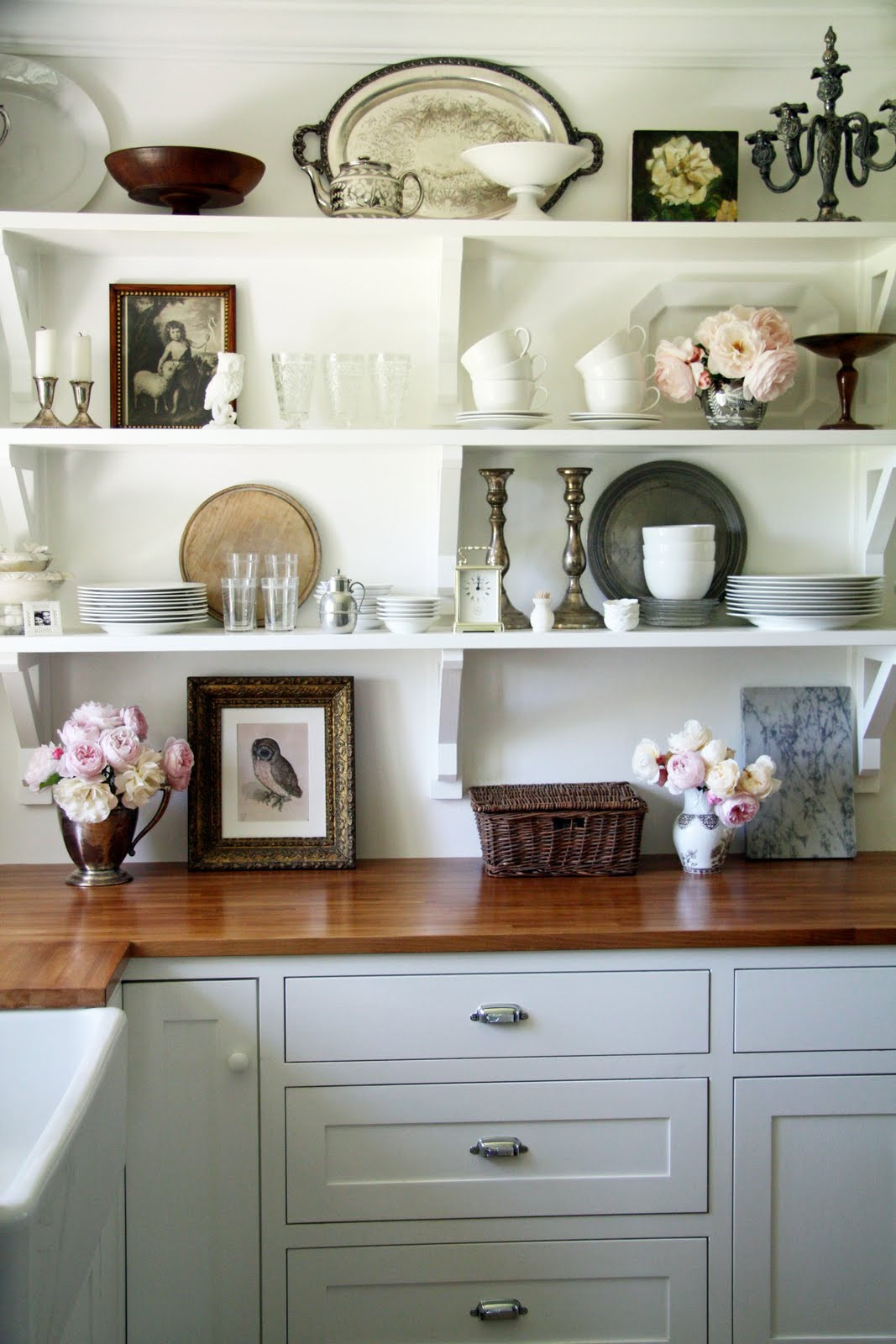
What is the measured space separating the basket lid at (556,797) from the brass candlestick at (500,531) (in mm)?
329

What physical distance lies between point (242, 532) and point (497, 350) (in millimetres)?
625

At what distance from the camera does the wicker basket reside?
2.51 m

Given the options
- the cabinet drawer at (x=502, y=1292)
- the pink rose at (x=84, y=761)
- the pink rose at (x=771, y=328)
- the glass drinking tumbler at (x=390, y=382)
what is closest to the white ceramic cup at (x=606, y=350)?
the pink rose at (x=771, y=328)

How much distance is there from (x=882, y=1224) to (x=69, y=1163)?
1470 millimetres

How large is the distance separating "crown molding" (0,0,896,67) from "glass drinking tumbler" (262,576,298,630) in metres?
1.01

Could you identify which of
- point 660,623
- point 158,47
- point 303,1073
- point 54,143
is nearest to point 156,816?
point 303,1073

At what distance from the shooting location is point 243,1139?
2.16 metres

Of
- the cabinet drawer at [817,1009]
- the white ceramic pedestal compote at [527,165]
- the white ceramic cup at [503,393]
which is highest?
the white ceramic pedestal compote at [527,165]

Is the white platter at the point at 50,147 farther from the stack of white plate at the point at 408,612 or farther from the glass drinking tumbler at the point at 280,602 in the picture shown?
the stack of white plate at the point at 408,612

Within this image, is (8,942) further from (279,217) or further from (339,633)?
(279,217)

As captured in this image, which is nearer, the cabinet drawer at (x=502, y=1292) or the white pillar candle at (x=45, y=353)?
the cabinet drawer at (x=502, y=1292)

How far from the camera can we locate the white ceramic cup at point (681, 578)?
251cm

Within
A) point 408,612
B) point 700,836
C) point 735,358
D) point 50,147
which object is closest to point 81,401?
point 50,147

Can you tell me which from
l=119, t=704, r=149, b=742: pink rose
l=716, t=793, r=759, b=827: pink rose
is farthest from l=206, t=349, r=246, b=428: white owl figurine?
l=716, t=793, r=759, b=827: pink rose
